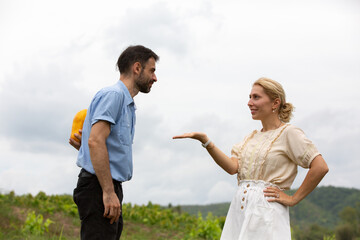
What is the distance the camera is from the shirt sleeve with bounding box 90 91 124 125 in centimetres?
290

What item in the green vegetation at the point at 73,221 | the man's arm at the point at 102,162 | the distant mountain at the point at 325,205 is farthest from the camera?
the distant mountain at the point at 325,205

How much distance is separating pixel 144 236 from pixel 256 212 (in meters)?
5.60

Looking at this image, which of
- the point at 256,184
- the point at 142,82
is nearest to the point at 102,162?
the point at 142,82

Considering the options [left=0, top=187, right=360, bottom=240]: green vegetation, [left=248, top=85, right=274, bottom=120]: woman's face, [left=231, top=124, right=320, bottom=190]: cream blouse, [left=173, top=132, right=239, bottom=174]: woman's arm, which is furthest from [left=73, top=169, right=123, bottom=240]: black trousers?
[left=0, top=187, right=360, bottom=240]: green vegetation

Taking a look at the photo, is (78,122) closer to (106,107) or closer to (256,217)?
(106,107)

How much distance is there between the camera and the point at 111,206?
9.42 ft

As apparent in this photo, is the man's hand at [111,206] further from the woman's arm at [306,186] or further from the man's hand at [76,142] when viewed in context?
the woman's arm at [306,186]

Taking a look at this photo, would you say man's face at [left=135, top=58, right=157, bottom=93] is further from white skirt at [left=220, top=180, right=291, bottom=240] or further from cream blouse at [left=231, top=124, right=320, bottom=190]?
white skirt at [left=220, top=180, right=291, bottom=240]

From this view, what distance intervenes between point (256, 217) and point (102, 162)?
1198 mm

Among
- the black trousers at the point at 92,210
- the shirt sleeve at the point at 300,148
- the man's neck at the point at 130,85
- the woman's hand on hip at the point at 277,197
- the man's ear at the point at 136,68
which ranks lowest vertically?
the black trousers at the point at 92,210

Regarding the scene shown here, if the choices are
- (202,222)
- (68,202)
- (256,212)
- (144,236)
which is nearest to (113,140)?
(256,212)

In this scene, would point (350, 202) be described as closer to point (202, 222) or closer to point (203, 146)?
point (202, 222)

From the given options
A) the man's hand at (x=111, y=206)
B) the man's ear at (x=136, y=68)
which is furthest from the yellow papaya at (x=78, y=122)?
the man's hand at (x=111, y=206)

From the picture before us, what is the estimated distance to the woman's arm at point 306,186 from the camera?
3.11 m
